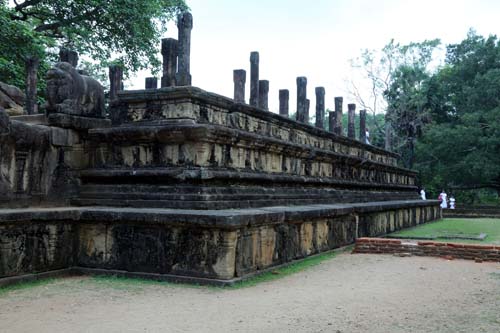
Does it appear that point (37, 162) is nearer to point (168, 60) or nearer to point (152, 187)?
point (152, 187)

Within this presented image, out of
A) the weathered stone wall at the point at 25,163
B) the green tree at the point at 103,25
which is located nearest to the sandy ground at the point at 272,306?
the weathered stone wall at the point at 25,163

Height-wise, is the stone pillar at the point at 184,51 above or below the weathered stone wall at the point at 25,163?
above

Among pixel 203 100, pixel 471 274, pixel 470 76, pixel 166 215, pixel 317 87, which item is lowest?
pixel 471 274

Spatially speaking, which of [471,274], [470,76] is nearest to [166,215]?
[471,274]

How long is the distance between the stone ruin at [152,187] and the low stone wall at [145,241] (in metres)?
0.01

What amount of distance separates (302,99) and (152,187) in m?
5.67

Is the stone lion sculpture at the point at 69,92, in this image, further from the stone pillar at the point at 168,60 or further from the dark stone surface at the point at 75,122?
the stone pillar at the point at 168,60

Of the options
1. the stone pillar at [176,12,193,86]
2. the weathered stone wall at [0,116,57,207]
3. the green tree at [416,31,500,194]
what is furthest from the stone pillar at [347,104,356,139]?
the green tree at [416,31,500,194]

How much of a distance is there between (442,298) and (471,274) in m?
1.97

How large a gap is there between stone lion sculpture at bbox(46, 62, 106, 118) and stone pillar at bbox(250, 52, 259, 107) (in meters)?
3.33

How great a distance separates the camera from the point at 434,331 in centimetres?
382

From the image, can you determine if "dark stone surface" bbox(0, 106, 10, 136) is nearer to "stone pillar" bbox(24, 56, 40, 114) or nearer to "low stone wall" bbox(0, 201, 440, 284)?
"low stone wall" bbox(0, 201, 440, 284)

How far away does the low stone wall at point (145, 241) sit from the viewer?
17.7 ft

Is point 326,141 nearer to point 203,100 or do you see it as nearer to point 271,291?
point 203,100
